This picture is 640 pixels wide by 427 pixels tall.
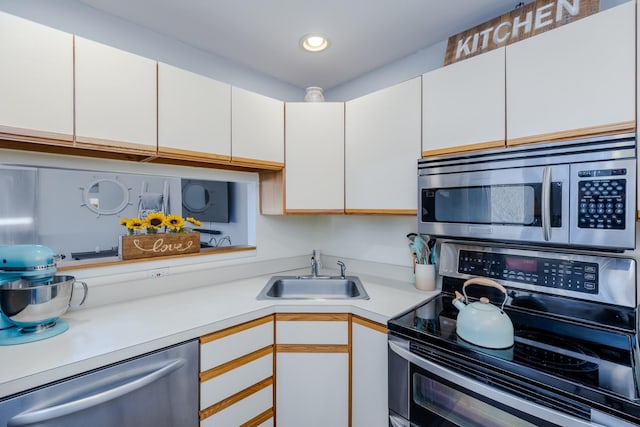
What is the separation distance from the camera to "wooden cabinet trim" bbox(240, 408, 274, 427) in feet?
4.86

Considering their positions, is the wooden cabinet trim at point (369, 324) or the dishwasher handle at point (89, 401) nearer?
the dishwasher handle at point (89, 401)

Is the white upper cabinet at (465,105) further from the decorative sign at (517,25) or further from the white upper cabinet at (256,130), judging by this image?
the white upper cabinet at (256,130)

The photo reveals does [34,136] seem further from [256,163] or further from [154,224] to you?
[256,163]

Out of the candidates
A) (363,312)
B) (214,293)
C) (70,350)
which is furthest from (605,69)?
(70,350)

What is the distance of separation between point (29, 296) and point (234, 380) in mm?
872

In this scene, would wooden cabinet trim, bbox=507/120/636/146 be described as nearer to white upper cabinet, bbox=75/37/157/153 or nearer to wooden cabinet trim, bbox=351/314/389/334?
wooden cabinet trim, bbox=351/314/389/334

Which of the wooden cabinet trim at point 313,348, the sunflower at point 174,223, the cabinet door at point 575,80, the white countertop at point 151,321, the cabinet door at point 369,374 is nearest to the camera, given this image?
the white countertop at point 151,321

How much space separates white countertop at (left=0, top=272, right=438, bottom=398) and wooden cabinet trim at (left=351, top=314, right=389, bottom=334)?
25 mm

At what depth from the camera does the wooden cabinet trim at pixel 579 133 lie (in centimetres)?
108

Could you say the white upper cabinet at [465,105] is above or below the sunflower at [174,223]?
above

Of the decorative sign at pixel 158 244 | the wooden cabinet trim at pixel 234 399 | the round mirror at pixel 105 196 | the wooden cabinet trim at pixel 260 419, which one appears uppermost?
the round mirror at pixel 105 196

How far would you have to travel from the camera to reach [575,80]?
1.17 metres

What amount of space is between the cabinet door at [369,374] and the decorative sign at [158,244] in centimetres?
111

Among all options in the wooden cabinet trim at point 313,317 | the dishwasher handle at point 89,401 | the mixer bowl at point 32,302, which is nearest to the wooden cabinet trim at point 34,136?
the mixer bowl at point 32,302
